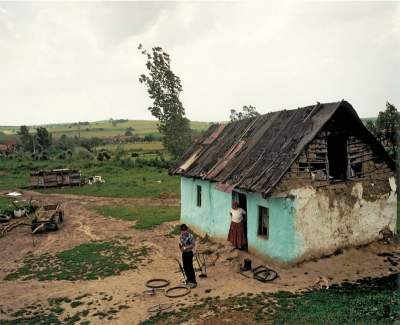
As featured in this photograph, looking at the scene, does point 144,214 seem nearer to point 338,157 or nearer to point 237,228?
point 237,228

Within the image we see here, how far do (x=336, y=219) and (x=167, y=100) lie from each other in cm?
3422

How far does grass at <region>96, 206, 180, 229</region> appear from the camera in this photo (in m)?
20.6

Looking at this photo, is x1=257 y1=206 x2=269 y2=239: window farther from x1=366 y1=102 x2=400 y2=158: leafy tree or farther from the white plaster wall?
x1=366 y1=102 x2=400 y2=158: leafy tree

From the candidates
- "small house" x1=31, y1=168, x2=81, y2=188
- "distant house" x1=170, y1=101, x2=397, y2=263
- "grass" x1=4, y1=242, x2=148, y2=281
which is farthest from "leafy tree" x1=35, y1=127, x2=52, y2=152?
"distant house" x1=170, y1=101, x2=397, y2=263

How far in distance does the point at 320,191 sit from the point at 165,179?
23614 millimetres

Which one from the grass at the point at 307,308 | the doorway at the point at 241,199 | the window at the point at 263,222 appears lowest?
the grass at the point at 307,308

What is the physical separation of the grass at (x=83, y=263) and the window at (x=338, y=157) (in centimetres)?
765

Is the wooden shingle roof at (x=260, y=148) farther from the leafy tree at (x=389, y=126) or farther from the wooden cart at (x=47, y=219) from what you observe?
the leafy tree at (x=389, y=126)

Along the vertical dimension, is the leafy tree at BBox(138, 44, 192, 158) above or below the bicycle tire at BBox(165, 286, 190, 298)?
above

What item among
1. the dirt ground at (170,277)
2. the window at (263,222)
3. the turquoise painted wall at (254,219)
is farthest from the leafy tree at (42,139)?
the window at (263,222)

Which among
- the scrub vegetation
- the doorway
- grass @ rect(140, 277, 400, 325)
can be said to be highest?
the doorway

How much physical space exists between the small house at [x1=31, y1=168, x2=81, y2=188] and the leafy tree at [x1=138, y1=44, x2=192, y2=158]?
1383 cm

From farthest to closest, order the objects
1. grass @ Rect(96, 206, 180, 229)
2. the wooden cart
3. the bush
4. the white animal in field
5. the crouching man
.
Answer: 1. the bush
2. the white animal in field
3. grass @ Rect(96, 206, 180, 229)
4. the wooden cart
5. the crouching man

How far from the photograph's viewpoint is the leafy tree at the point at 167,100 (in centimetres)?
4494
